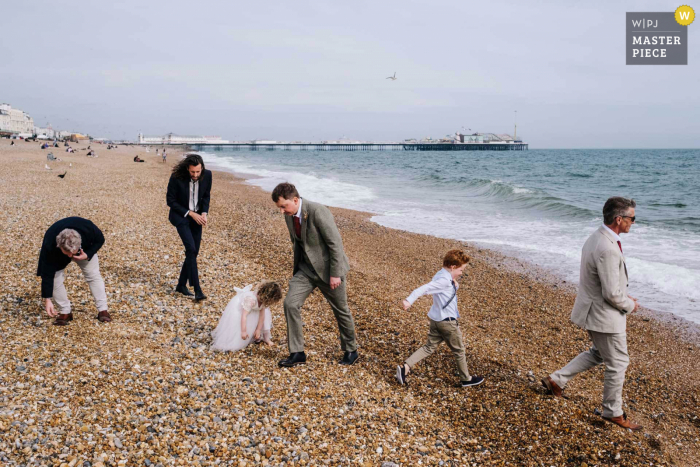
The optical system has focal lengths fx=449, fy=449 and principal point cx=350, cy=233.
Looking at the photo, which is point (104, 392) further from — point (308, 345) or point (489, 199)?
point (489, 199)

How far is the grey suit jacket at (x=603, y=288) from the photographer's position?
3682 mm

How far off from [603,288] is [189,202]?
4.82 meters

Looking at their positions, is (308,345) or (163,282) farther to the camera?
(163,282)

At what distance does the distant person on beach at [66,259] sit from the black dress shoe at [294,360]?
224 centimetres

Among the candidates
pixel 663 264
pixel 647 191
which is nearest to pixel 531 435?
pixel 663 264

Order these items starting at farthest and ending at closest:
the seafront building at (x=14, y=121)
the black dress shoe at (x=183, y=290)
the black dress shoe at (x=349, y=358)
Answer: the seafront building at (x=14, y=121) → the black dress shoe at (x=183, y=290) → the black dress shoe at (x=349, y=358)

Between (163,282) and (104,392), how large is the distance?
9.97 feet

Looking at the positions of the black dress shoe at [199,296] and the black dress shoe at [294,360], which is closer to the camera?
the black dress shoe at [294,360]

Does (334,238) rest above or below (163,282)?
above

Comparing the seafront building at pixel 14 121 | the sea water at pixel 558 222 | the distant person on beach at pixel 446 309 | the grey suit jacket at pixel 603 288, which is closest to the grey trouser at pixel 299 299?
the distant person on beach at pixel 446 309

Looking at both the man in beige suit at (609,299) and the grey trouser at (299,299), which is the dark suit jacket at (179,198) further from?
the man in beige suit at (609,299)

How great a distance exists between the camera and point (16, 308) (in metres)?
5.39

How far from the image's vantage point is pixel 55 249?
4625 mm

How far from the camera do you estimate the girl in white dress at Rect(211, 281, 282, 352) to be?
15.8 ft
